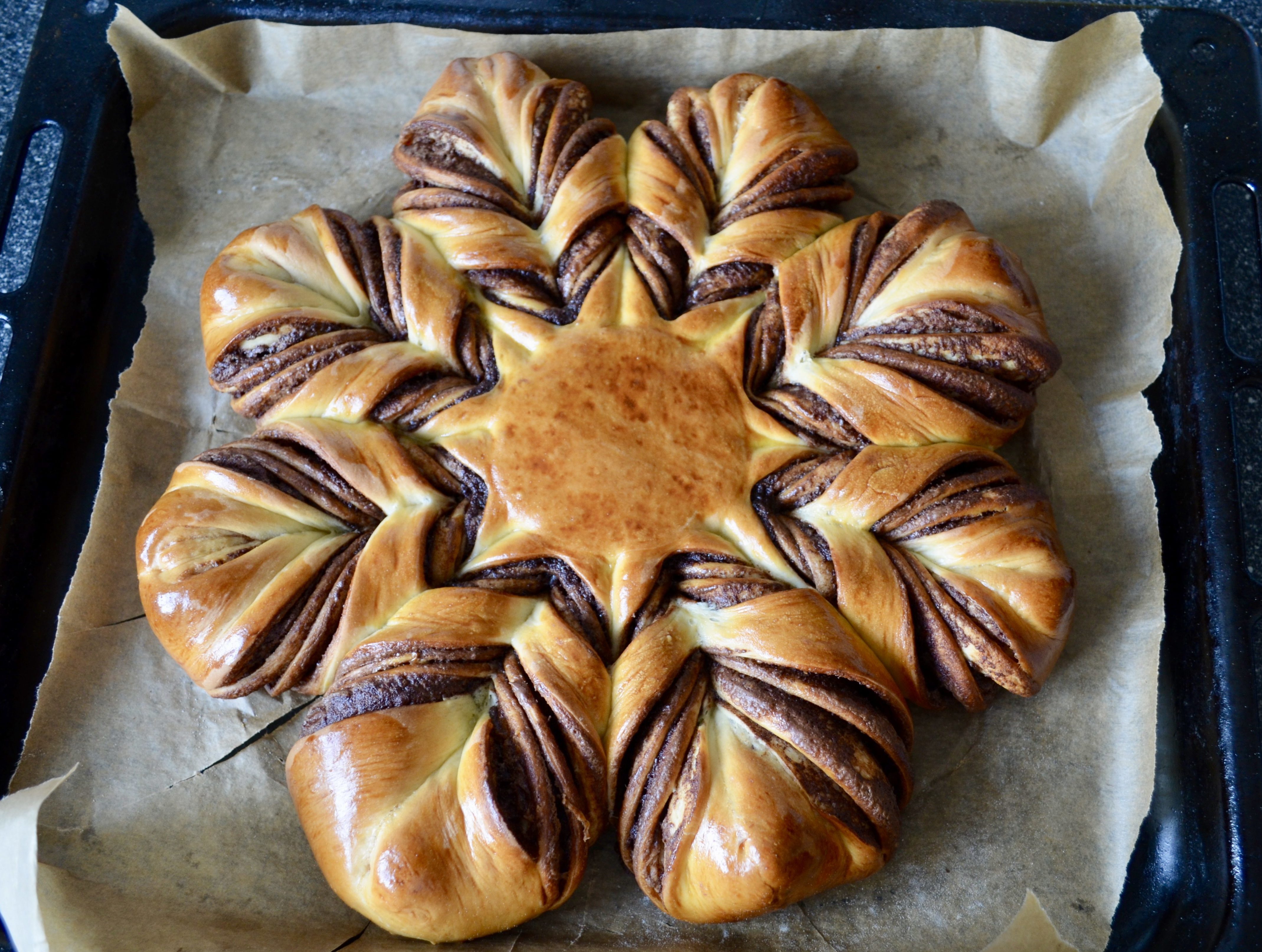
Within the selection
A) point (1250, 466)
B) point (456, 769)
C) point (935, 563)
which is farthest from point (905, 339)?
point (456, 769)

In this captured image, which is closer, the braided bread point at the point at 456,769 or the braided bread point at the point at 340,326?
the braided bread point at the point at 456,769

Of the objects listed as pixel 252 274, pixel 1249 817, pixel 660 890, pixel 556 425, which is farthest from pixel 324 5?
pixel 1249 817

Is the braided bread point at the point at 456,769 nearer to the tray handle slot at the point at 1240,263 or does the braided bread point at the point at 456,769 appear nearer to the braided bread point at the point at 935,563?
the braided bread point at the point at 935,563

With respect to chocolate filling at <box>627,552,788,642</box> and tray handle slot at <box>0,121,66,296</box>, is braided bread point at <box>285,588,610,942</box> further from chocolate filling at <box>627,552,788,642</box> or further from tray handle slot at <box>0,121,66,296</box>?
tray handle slot at <box>0,121,66,296</box>

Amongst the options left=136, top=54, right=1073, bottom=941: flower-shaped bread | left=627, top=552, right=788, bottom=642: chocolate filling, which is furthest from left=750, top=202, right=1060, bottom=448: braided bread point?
left=627, top=552, right=788, bottom=642: chocolate filling

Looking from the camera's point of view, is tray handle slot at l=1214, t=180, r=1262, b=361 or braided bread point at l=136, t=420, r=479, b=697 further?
tray handle slot at l=1214, t=180, r=1262, b=361

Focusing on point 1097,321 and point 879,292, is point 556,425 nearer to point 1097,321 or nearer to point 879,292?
point 879,292

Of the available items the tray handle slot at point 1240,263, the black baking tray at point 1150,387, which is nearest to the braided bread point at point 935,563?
the black baking tray at point 1150,387

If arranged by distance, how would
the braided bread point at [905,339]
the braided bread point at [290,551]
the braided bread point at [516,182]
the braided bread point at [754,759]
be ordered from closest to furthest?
the braided bread point at [754,759] < the braided bread point at [290,551] < the braided bread point at [905,339] < the braided bread point at [516,182]
